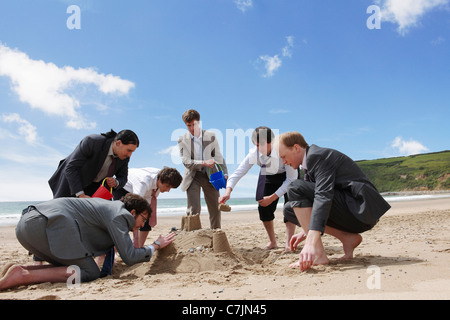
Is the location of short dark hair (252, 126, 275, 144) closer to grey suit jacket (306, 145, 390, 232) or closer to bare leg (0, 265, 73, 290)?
grey suit jacket (306, 145, 390, 232)

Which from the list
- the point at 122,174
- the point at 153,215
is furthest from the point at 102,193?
the point at 153,215

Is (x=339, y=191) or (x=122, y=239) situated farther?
(x=339, y=191)

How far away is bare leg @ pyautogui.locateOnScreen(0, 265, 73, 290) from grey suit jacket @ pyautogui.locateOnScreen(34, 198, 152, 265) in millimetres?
222

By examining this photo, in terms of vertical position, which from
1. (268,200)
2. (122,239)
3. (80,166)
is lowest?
(122,239)

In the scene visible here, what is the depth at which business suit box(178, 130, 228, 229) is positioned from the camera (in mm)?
5039

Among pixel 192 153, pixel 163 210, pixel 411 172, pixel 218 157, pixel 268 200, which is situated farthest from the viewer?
pixel 411 172

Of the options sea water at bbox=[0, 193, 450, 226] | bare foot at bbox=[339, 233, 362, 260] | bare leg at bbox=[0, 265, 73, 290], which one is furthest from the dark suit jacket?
sea water at bbox=[0, 193, 450, 226]

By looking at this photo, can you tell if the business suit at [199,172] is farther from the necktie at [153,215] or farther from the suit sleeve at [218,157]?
the necktie at [153,215]

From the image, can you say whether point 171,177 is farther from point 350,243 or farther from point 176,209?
point 176,209

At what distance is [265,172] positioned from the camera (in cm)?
482

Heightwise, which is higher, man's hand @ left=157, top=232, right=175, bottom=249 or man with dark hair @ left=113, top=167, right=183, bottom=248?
man with dark hair @ left=113, top=167, right=183, bottom=248

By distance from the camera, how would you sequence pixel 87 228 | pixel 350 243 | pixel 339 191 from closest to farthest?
pixel 87 228, pixel 339 191, pixel 350 243

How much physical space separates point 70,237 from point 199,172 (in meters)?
Result: 2.34
